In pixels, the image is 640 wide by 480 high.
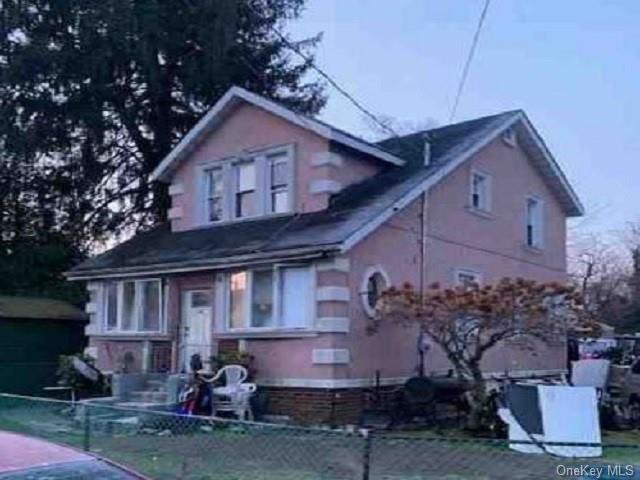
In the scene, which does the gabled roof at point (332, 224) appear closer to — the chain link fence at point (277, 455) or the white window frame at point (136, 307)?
the white window frame at point (136, 307)

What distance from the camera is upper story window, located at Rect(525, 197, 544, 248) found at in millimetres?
22938

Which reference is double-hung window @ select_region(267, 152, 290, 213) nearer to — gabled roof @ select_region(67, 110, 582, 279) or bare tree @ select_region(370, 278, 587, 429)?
gabled roof @ select_region(67, 110, 582, 279)

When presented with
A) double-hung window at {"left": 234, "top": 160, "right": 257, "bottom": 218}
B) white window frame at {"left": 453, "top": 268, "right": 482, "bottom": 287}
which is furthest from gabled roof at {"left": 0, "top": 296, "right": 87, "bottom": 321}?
white window frame at {"left": 453, "top": 268, "right": 482, "bottom": 287}

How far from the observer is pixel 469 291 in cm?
1492

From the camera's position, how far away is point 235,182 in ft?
66.4

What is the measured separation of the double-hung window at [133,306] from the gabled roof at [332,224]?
1.78ft

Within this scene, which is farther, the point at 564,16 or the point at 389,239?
the point at 389,239

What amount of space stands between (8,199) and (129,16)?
6946 millimetres

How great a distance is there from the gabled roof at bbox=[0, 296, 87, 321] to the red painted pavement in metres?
19.4

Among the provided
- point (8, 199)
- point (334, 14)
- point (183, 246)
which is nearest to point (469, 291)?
point (334, 14)

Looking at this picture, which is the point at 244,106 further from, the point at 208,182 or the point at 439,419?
the point at 439,419

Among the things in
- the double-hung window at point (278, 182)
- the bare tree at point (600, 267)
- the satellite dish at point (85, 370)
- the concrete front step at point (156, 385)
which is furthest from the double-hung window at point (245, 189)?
the bare tree at point (600, 267)

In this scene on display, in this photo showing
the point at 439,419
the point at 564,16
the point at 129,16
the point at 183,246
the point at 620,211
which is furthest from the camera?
the point at 620,211

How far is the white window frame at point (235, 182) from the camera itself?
18969mm
